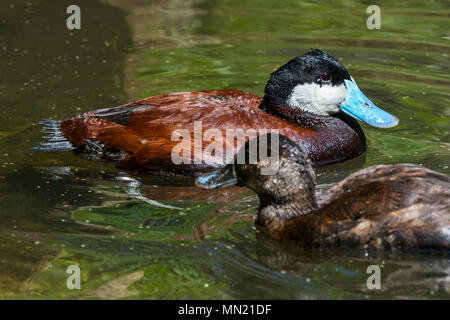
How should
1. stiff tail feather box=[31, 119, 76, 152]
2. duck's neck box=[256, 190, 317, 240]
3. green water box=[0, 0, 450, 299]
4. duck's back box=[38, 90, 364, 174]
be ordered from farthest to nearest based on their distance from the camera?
stiff tail feather box=[31, 119, 76, 152] < duck's back box=[38, 90, 364, 174] < duck's neck box=[256, 190, 317, 240] < green water box=[0, 0, 450, 299]

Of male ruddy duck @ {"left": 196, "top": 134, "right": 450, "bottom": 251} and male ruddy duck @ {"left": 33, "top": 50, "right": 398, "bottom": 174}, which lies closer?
male ruddy duck @ {"left": 196, "top": 134, "right": 450, "bottom": 251}

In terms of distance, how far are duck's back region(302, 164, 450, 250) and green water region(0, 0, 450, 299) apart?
0.12m

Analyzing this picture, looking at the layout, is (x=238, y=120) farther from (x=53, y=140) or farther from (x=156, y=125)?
(x=53, y=140)

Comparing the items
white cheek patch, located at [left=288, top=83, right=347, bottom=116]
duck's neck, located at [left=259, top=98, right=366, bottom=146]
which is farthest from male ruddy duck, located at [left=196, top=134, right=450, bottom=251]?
white cheek patch, located at [left=288, top=83, right=347, bottom=116]

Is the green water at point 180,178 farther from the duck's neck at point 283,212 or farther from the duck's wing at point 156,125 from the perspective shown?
the duck's wing at point 156,125

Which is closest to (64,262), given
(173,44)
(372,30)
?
(173,44)

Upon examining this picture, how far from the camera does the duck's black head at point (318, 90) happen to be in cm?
786

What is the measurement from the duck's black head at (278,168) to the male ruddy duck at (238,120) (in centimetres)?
122

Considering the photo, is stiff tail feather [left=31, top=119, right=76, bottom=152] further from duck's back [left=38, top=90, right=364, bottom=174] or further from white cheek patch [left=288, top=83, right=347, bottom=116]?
white cheek patch [left=288, top=83, right=347, bottom=116]

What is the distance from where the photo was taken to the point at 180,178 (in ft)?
24.3

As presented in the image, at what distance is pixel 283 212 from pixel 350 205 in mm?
579

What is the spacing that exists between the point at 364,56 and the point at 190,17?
9.79 feet

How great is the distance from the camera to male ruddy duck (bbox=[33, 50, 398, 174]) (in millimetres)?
7430

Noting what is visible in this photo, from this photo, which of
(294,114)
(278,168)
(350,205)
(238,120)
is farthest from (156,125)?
(350,205)
